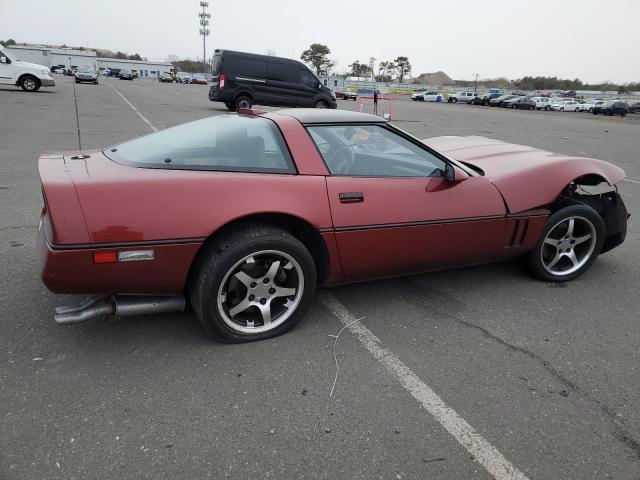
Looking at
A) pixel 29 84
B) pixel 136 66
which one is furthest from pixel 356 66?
pixel 29 84

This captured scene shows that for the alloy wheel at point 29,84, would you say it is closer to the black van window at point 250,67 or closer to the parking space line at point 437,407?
the black van window at point 250,67

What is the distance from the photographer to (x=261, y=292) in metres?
2.78

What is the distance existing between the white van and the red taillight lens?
71.8 ft

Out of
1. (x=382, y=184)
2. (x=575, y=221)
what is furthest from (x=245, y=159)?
(x=575, y=221)

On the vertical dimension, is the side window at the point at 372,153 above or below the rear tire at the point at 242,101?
below

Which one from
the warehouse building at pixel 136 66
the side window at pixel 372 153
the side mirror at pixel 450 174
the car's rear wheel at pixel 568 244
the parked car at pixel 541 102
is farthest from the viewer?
the warehouse building at pixel 136 66

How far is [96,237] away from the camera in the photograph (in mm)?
2311

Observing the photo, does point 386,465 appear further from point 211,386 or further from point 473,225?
point 473,225

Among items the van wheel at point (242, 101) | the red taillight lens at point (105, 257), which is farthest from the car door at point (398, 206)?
the van wheel at point (242, 101)

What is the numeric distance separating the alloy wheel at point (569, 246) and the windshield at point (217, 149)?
2.27 m

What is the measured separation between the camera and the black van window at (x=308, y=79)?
18.6 meters

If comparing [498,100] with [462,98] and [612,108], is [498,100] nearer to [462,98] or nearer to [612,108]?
[462,98]

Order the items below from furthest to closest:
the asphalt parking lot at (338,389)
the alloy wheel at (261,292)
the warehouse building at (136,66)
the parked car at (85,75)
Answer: the warehouse building at (136,66), the parked car at (85,75), the alloy wheel at (261,292), the asphalt parking lot at (338,389)

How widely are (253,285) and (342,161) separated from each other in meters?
0.98
